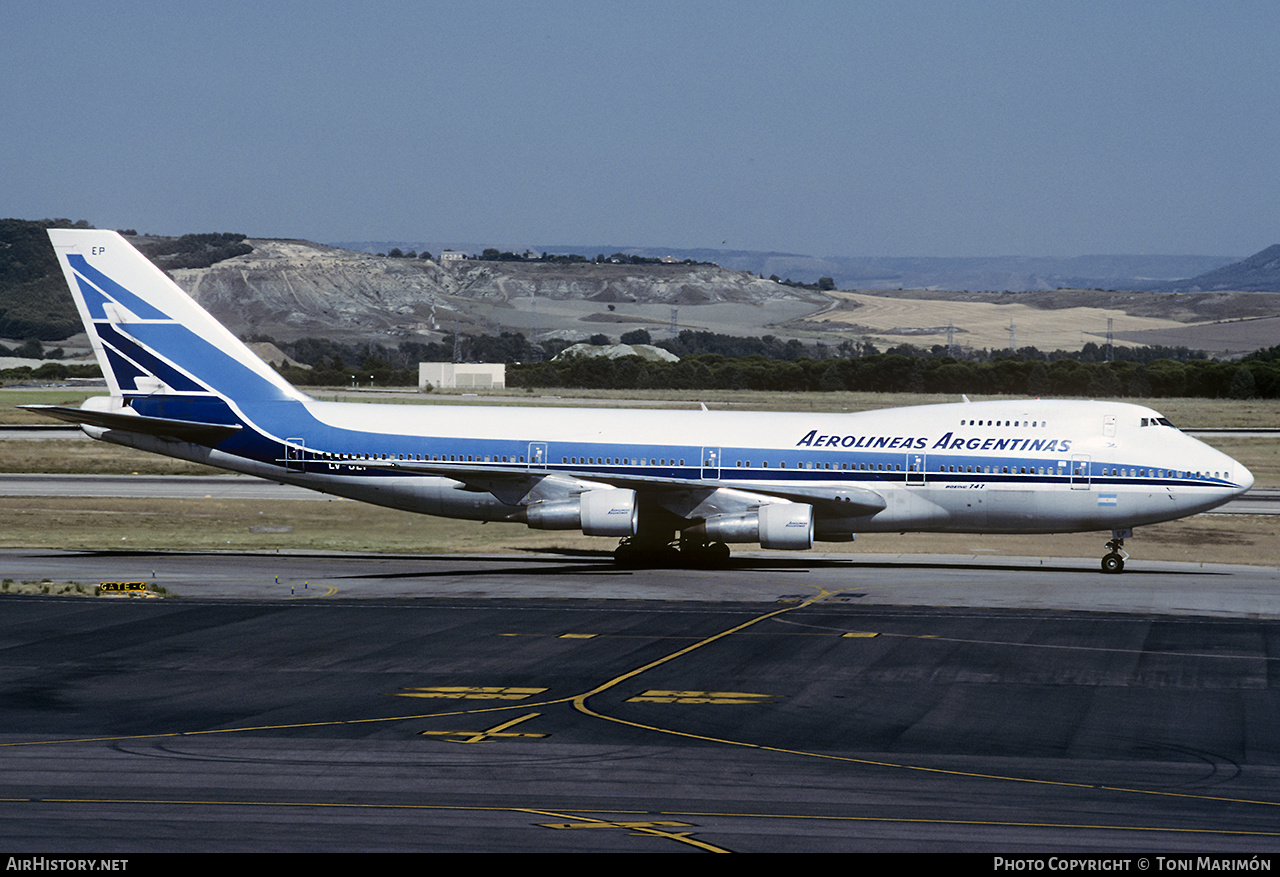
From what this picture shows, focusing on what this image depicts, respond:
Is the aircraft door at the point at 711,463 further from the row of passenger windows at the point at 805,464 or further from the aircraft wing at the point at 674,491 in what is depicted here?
the aircraft wing at the point at 674,491

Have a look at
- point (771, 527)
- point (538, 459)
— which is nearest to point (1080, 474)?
point (771, 527)

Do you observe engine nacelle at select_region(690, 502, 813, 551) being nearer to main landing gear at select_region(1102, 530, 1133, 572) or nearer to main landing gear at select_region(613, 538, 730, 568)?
main landing gear at select_region(613, 538, 730, 568)

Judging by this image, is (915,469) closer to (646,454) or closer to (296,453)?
(646,454)

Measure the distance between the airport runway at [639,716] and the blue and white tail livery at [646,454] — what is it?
3457mm

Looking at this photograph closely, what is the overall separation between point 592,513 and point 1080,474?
1510 cm

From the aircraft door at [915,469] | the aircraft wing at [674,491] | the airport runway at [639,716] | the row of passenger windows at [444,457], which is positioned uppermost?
the row of passenger windows at [444,457]

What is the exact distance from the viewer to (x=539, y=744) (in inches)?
798

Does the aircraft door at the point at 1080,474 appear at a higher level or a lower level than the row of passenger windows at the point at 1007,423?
lower

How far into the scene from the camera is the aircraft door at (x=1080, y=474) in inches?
1633

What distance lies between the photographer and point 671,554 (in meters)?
44.8

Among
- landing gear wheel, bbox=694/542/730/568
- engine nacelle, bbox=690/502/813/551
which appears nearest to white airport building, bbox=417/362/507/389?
landing gear wheel, bbox=694/542/730/568

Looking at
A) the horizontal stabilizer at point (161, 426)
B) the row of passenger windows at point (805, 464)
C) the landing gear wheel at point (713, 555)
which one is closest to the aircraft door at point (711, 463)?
the row of passenger windows at point (805, 464)

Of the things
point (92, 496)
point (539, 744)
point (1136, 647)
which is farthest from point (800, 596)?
point (92, 496)

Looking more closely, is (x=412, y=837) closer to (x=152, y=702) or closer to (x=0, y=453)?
(x=152, y=702)
